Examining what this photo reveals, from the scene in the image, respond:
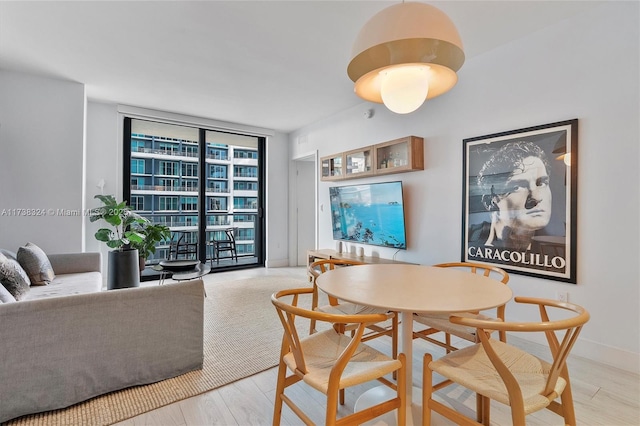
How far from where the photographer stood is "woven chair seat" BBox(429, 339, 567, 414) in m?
1.08

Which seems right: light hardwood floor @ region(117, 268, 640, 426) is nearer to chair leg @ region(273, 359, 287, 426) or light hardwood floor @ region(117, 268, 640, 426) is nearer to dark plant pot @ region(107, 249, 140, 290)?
chair leg @ region(273, 359, 287, 426)

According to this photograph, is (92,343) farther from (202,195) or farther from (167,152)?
(167,152)

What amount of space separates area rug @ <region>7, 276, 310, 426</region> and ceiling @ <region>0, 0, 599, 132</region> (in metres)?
2.66

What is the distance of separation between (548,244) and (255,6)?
298 cm

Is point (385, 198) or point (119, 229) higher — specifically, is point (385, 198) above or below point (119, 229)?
above

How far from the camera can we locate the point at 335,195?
470 centimetres

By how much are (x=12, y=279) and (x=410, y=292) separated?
116 inches

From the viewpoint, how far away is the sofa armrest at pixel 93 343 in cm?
157

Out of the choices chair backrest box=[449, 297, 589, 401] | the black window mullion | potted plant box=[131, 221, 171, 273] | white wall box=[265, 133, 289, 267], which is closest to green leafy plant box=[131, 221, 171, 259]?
potted plant box=[131, 221, 171, 273]

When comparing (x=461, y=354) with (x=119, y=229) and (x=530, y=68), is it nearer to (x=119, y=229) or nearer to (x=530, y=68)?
(x=530, y=68)

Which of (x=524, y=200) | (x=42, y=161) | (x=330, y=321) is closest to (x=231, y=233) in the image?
(x=42, y=161)

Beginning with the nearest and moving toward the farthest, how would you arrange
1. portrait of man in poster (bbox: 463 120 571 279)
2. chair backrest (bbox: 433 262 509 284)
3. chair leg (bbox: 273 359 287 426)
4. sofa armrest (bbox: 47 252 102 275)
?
chair leg (bbox: 273 359 287 426)
chair backrest (bbox: 433 262 509 284)
portrait of man in poster (bbox: 463 120 571 279)
sofa armrest (bbox: 47 252 102 275)

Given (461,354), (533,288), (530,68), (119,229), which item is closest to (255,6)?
(530,68)

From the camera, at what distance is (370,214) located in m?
4.06
